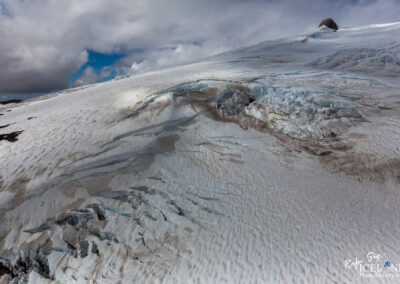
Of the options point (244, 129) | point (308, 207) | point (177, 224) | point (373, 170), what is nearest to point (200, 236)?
point (177, 224)

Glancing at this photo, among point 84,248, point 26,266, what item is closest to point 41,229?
point 26,266

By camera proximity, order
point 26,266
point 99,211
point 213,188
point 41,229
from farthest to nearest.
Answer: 1. point 213,188
2. point 99,211
3. point 41,229
4. point 26,266

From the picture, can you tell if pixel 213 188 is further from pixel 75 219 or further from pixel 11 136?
pixel 11 136

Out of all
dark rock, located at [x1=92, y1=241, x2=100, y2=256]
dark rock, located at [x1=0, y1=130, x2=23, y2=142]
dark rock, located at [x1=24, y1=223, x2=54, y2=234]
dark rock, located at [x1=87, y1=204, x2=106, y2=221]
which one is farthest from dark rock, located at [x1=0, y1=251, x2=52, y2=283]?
dark rock, located at [x1=0, y1=130, x2=23, y2=142]

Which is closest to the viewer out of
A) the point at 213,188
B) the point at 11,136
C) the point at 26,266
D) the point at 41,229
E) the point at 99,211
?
the point at 26,266

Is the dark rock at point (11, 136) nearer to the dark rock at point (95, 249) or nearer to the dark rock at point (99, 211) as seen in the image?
the dark rock at point (99, 211)

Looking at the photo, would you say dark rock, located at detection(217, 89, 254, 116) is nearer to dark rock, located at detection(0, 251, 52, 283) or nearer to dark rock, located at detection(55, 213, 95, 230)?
dark rock, located at detection(55, 213, 95, 230)

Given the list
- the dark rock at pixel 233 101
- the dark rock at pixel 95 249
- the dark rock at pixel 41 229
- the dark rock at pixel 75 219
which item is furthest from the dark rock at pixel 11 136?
the dark rock at pixel 233 101

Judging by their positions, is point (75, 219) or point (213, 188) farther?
point (213, 188)
